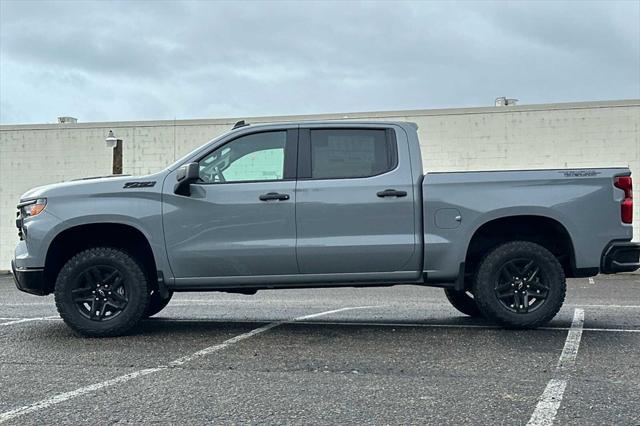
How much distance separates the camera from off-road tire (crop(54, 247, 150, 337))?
22.0ft

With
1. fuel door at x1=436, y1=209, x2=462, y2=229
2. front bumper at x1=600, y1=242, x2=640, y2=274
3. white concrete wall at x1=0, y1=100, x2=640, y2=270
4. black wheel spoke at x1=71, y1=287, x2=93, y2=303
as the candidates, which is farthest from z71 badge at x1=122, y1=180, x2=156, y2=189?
white concrete wall at x1=0, y1=100, x2=640, y2=270

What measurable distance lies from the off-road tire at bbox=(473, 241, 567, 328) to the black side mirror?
2.83 m

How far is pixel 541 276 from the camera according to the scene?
6805mm

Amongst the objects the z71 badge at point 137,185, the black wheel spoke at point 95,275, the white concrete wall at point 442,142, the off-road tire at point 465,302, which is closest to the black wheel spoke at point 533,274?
the off-road tire at point 465,302

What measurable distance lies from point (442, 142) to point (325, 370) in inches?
564

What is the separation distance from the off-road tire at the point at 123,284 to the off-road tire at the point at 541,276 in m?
3.20

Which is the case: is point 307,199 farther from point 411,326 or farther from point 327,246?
point 411,326

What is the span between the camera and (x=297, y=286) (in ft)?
22.4

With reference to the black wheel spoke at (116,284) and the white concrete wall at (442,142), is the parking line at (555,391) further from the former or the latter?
the white concrete wall at (442,142)

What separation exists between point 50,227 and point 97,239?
485mm

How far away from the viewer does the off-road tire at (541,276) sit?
265 inches

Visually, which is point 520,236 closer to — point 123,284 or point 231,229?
point 231,229

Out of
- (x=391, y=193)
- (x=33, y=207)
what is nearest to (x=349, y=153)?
(x=391, y=193)

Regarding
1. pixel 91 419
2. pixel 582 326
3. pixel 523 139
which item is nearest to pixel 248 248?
pixel 91 419
